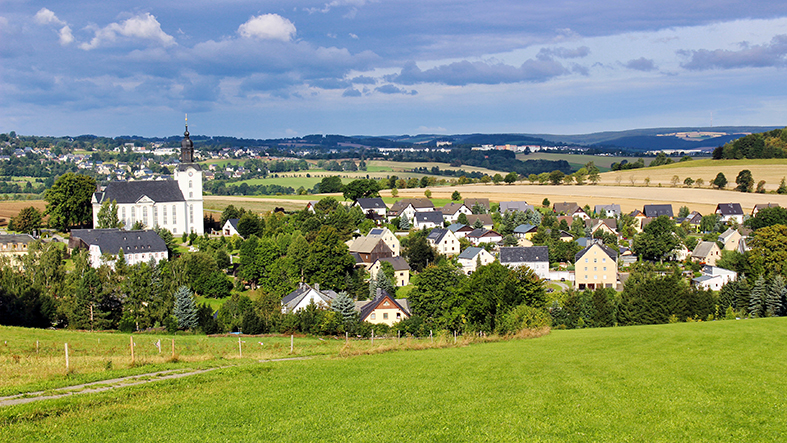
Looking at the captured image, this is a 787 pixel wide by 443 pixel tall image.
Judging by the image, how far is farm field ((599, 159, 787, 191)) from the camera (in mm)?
106062

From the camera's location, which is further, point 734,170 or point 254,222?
point 734,170

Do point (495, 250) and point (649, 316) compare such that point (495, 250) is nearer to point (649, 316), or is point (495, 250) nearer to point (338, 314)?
point (649, 316)

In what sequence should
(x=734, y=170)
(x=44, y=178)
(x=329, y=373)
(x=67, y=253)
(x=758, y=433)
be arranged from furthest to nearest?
(x=44, y=178) → (x=734, y=170) → (x=67, y=253) → (x=329, y=373) → (x=758, y=433)

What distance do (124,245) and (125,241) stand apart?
46cm

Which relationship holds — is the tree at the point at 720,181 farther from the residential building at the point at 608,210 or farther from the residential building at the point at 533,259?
the residential building at the point at 533,259

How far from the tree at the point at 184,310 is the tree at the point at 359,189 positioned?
2412 inches

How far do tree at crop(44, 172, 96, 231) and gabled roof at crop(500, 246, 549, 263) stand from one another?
51.7 m

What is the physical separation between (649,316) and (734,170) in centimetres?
8906

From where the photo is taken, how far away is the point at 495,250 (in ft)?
225

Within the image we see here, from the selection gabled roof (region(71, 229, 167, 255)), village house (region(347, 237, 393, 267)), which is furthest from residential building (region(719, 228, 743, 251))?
gabled roof (region(71, 229, 167, 255))

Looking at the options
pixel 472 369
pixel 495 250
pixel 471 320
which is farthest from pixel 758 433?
pixel 495 250

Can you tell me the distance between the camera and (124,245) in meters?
57.7

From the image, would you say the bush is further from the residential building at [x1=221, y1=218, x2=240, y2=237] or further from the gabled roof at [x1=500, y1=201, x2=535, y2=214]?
the gabled roof at [x1=500, y1=201, x2=535, y2=214]

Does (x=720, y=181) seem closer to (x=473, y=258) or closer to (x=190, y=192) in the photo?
(x=473, y=258)
